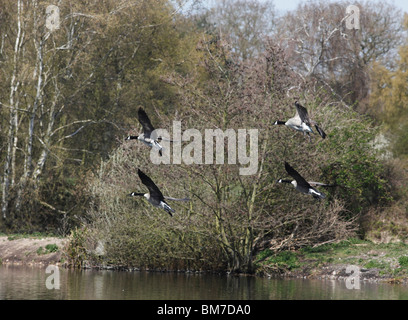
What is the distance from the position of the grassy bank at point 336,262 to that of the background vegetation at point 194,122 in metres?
0.50

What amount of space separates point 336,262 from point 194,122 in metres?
6.87

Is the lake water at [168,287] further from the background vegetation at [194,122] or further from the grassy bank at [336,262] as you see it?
the background vegetation at [194,122]

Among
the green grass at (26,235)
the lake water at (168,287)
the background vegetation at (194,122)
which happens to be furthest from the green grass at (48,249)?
the lake water at (168,287)

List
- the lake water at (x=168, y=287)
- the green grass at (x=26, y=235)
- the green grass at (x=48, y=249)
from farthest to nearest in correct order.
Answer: the green grass at (x=26, y=235) < the green grass at (x=48, y=249) < the lake water at (x=168, y=287)

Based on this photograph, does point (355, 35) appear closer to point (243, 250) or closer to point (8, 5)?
point (8, 5)

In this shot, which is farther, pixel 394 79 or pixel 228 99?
pixel 394 79

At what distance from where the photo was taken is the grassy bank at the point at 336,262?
23.8 m

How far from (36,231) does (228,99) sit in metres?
13.9

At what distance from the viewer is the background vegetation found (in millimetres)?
23594

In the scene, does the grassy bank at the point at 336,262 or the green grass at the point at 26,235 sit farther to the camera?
the green grass at the point at 26,235

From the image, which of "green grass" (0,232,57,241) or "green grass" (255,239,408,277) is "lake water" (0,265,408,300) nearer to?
"green grass" (255,239,408,277)

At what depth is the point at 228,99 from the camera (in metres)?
22.9
